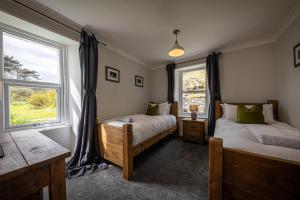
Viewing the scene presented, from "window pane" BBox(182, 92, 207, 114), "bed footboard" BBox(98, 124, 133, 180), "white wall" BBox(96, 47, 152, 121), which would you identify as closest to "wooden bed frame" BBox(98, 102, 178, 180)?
"bed footboard" BBox(98, 124, 133, 180)

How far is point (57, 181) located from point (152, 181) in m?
1.20

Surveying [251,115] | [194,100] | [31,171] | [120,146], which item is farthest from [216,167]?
[194,100]

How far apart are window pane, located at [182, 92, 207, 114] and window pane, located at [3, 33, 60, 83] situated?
10.5 ft

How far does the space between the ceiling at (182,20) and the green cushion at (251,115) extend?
1408 mm

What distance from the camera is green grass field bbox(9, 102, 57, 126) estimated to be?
165cm

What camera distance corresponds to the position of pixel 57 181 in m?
0.72

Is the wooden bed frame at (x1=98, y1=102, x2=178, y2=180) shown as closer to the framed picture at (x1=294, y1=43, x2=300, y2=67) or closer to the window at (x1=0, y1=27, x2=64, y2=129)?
the window at (x1=0, y1=27, x2=64, y2=129)

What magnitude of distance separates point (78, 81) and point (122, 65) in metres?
1.22

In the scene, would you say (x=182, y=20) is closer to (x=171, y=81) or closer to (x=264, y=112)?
(x=171, y=81)

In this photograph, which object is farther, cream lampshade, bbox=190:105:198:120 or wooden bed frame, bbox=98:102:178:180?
cream lampshade, bbox=190:105:198:120

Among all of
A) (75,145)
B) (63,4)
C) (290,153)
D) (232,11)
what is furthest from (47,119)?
(232,11)

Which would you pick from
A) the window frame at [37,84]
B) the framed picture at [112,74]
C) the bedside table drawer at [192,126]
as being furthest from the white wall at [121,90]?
the bedside table drawer at [192,126]

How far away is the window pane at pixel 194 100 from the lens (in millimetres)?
3406

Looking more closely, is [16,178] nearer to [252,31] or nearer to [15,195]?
[15,195]
